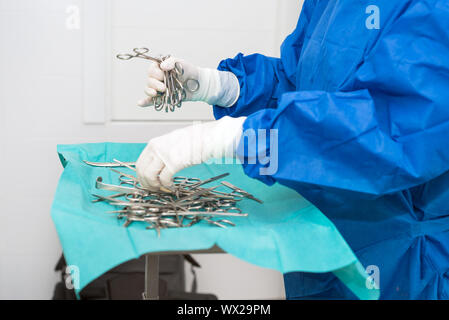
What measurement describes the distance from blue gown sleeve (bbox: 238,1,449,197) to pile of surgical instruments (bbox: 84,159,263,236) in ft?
0.38

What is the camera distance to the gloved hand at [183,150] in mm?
919

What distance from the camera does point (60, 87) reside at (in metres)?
1.95

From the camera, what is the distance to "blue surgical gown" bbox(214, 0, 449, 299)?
85 cm

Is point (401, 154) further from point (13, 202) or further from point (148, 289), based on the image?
point (13, 202)

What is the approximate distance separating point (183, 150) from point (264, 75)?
1.75 ft

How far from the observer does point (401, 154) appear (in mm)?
865

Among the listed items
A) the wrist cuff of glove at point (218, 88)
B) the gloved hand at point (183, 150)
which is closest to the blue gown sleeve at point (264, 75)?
the wrist cuff of glove at point (218, 88)

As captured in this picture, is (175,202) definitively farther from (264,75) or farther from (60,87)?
(60,87)

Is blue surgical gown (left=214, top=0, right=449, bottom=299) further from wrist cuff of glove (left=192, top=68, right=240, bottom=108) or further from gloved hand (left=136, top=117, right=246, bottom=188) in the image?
wrist cuff of glove (left=192, top=68, right=240, bottom=108)

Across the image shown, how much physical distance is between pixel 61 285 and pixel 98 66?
862 millimetres

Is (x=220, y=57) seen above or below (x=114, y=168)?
above

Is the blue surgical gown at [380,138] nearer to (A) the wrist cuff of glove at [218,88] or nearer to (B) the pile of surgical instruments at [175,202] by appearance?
(B) the pile of surgical instruments at [175,202]

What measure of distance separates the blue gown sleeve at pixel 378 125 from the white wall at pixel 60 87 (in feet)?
3.89
